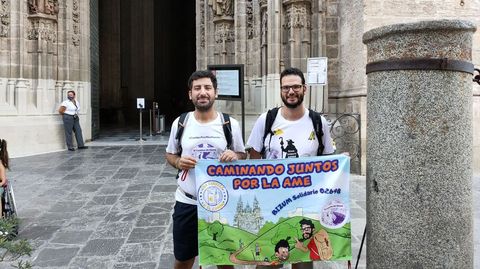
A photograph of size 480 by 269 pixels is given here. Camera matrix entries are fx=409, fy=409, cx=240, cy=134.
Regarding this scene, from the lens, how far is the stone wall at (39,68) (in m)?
10.0

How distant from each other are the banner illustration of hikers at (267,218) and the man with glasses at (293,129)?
172 mm

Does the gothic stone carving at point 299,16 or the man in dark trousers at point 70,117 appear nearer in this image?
the gothic stone carving at point 299,16

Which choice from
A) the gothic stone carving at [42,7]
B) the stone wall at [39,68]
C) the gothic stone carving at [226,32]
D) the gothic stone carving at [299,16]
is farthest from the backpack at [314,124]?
the gothic stone carving at [42,7]

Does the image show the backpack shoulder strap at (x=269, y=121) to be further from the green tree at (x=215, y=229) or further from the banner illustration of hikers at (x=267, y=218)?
the green tree at (x=215, y=229)

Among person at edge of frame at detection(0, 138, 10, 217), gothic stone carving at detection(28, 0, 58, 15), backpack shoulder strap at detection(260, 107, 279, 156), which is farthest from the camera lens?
gothic stone carving at detection(28, 0, 58, 15)

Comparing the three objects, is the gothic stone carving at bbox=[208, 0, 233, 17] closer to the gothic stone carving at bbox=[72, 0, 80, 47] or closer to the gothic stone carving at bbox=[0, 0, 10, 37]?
the gothic stone carving at bbox=[72, 0, 80, 47]

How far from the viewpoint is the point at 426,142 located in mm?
1939

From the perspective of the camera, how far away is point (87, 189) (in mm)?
6168

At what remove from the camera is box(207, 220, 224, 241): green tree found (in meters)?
2.32

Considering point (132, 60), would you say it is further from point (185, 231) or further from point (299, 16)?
point (185, 231)

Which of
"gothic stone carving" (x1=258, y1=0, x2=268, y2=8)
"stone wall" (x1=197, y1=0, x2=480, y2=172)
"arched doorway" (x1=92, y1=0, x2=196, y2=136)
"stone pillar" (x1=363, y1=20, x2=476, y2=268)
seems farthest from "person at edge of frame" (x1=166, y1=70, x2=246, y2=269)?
"arched doorway" (x1=92, y1=0, x2=196, y2=136)

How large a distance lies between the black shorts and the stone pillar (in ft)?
3.54

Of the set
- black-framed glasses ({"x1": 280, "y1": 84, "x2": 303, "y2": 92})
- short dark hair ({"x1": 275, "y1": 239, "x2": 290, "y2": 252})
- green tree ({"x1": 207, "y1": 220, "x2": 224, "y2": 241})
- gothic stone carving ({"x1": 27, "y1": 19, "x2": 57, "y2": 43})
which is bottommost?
short dark hair ({"x1": 275, "y1": 239, "x2": 290, "y2": 252})

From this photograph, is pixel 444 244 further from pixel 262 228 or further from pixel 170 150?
pixel 170 150
